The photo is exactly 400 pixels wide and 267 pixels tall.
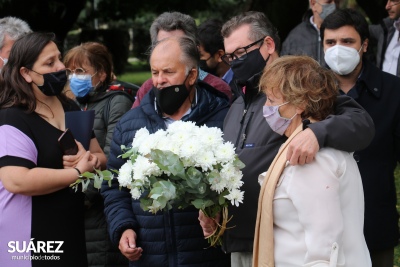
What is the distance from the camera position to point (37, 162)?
4574 mm

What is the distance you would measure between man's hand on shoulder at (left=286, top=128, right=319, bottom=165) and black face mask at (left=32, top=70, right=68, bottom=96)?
1894 mm

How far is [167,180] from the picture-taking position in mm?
3695

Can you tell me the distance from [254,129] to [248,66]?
590 millimetres

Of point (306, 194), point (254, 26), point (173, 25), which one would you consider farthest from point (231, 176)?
point (173, 25)

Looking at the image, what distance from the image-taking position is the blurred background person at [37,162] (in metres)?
4.49

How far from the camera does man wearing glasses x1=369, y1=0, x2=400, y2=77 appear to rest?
25.5 ft

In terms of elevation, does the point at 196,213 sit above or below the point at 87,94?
below

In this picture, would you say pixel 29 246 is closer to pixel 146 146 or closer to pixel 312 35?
pixel 146 146

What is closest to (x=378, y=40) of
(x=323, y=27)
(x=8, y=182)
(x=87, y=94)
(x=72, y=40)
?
(x=323, y=27)

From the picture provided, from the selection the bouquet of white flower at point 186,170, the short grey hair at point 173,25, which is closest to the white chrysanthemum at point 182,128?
the bouquet of white flower at point 186,170

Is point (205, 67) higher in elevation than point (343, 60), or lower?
higher

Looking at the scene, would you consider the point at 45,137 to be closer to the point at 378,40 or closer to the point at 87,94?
the point at 87,94

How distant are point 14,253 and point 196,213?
1.17 metres

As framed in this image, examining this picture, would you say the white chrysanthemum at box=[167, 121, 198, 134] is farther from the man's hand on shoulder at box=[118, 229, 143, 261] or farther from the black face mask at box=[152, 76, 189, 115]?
the man's hand on shoulder at box=[118, 229, 143, 261]
